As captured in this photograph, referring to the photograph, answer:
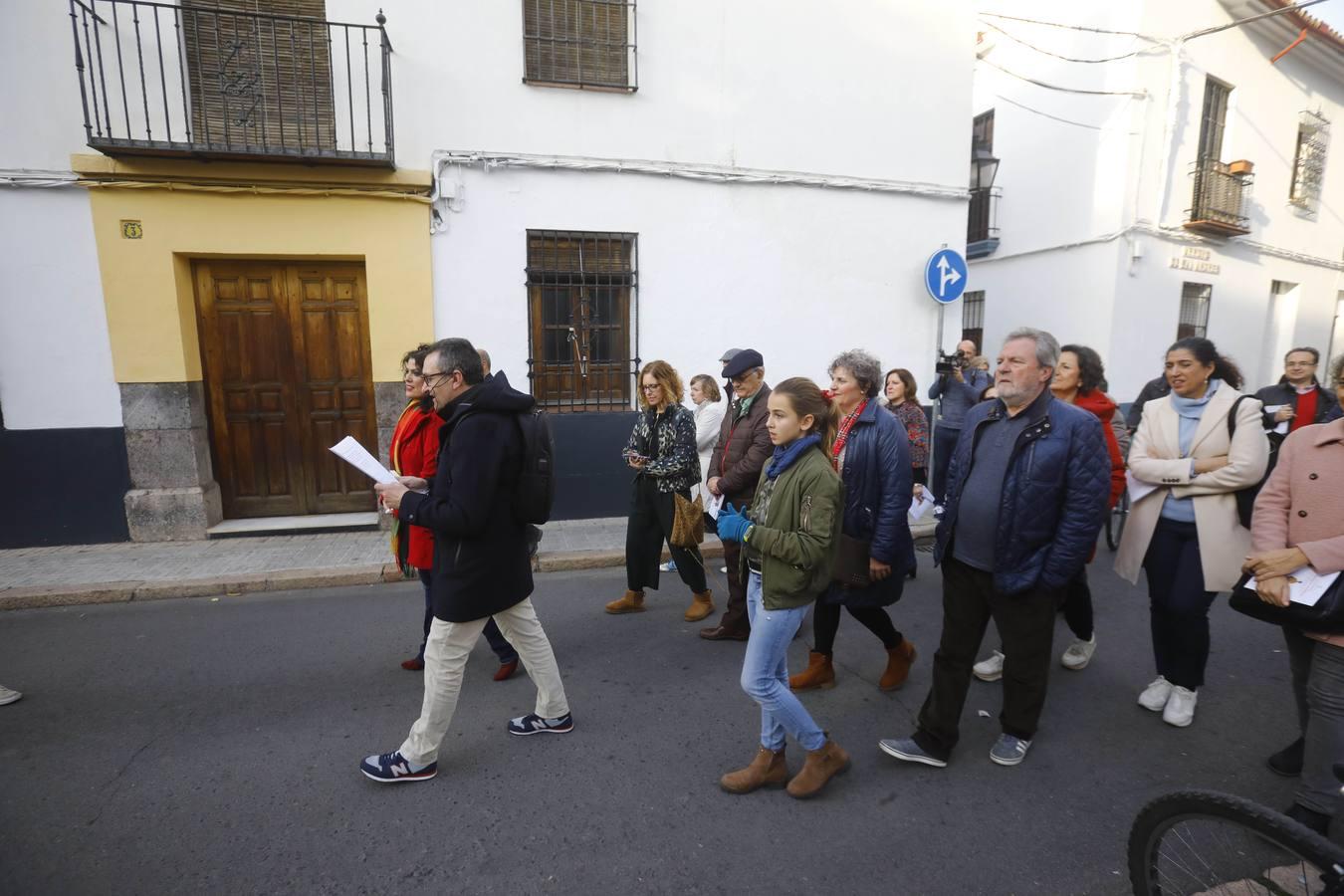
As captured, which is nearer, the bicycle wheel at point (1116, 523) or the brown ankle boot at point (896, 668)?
the brown ankle boot at point (896, 668)

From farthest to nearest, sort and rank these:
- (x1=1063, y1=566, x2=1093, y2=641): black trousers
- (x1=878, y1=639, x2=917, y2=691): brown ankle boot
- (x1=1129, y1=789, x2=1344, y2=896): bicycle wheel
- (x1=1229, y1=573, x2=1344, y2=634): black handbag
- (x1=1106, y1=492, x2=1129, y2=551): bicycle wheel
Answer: (x1=1106, y1=492, x2=1129, y2=551): bicycle wheel < (x1=1063, y1=566, x2=1093, y2=641): black trousers < (x1=878, y1=639, x2=917, y2=691): brown ankle boot < (x1=1229, y1=573, x2=1344, y2=634): black handbag < (x1=1129, y1=789, x2=1344, y2=896): bicycle wheel

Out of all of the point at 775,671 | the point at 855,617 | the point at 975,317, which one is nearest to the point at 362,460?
the point at 775,671

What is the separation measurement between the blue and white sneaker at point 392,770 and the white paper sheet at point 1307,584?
10.7 feet

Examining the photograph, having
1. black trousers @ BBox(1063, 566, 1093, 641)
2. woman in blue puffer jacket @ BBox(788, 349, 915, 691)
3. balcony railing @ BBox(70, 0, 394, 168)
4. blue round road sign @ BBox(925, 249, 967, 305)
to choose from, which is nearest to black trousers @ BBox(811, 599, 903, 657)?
woman in blue puffer jacket @ BBox(788, 349, 915, 691)

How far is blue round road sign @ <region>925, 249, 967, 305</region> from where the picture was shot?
25.3 ft

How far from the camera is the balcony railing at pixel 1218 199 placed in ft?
33.7

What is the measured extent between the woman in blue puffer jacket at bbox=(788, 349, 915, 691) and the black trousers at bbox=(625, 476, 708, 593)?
1250 millimetres

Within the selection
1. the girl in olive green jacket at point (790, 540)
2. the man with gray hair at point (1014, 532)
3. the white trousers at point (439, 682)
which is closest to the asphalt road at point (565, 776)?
the white trousers at point (439, 682)

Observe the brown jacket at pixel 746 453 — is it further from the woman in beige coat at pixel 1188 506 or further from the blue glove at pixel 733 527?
the woman in beige coat at pixel 1188 506

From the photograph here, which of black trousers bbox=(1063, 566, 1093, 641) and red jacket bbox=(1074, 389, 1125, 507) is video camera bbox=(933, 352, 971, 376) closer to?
red jacket bbox=(1074, 389, 1125, 507)

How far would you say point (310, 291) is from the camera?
6.66 meters

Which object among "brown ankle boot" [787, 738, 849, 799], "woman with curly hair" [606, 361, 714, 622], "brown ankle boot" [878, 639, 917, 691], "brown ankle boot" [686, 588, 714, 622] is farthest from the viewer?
"brown ankle boot" [686, 588, 714, 622]

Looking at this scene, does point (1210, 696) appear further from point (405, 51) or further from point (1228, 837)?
point (405, 51)

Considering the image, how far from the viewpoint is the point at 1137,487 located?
133 inches
